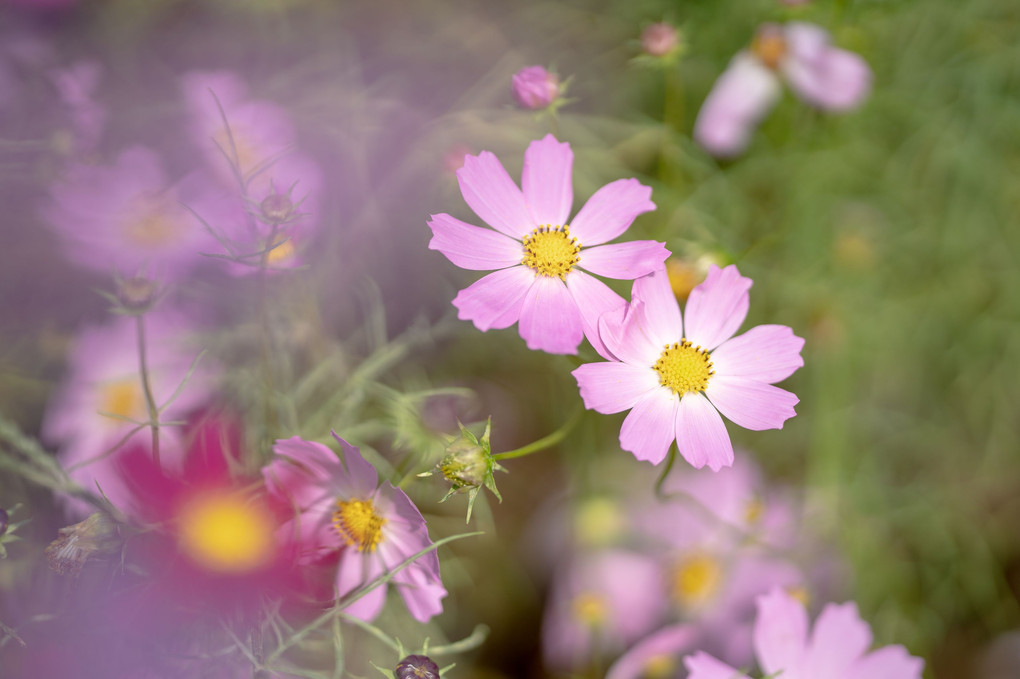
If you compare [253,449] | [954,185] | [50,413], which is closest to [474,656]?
[253,449]

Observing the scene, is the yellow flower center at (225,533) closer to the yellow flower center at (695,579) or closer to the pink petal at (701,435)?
the pink petal at (701,435)

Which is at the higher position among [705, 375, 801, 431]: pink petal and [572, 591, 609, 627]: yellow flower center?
[705, 375, 801, 431]: pink petal

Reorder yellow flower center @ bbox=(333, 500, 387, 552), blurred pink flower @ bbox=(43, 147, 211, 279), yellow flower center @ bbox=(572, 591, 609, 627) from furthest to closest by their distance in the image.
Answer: yellow flower center @ bbox=(572, 591, 609, 627)
blurred pink flower @ bbox=(43, 147, 211, 279)
yellow flower center @ bbox=(333, 500, 387, 552)

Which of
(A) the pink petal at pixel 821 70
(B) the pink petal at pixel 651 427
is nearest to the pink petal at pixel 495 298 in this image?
(B) the pink petal at pixel 651 427

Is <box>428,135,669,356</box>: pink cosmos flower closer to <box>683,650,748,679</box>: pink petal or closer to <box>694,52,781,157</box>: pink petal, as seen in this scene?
<box>683,650,748,679</box>: pink petal

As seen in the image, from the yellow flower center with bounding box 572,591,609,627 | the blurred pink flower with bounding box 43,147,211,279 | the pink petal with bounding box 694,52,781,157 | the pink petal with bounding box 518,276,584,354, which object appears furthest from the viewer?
the pink petal with bounding box 694,52,781,157

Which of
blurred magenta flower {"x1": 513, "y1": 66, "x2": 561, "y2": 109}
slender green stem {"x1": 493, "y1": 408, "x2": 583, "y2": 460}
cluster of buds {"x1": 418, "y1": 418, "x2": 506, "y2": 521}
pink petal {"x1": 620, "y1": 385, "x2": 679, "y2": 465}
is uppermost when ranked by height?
blurred magenta flower {"x1": 513, "y1": 66, "x2": 561, "y2": 109}

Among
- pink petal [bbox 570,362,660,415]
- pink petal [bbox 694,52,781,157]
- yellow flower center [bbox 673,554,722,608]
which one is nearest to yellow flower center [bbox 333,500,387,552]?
pink petal [bbox 570,362,660,415]

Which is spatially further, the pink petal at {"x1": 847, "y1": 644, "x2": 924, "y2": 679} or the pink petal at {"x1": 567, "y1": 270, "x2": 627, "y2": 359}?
the pink petal at {"x1": 847, "y1": 644, "x2": 924, "y2": 679}

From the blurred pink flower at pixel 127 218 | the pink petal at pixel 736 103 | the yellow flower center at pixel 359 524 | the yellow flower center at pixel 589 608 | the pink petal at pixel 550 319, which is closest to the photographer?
the pink petal at pixel 550 319
